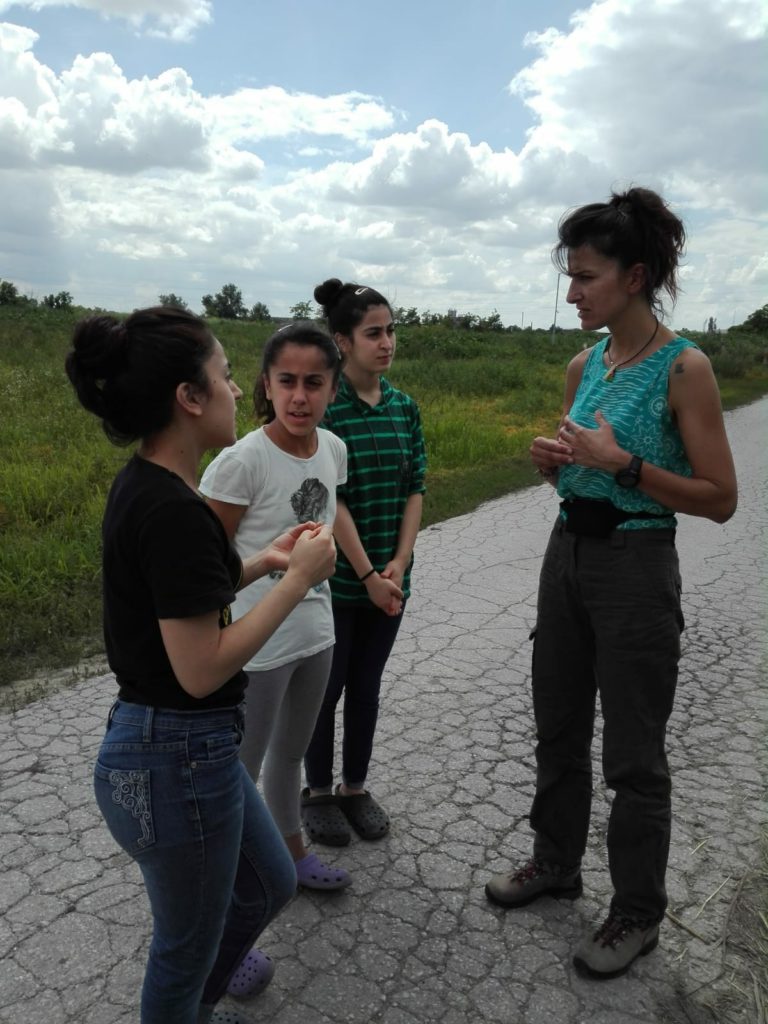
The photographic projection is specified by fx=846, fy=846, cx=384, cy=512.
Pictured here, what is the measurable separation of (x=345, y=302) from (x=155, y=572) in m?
1.53

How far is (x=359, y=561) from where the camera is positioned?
104 inches

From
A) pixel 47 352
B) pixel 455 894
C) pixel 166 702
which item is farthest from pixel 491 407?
pixel 166 702

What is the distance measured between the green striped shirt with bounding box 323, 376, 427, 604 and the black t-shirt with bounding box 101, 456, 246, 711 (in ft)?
3.68

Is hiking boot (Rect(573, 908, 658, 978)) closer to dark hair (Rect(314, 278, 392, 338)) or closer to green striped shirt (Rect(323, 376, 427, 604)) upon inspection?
green striped shirt (Rect(323, 376, 427, 604))

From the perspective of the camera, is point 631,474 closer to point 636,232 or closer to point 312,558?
point 636,232

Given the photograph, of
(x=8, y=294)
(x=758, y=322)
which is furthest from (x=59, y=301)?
(x=758, y=322)

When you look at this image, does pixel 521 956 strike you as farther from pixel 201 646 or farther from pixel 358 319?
pixel 358 319

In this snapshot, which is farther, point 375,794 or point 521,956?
point 375,794

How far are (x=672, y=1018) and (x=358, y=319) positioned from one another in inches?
83.4

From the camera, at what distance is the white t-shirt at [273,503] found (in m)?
2.18

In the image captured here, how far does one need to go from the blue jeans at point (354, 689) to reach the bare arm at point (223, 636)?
1.06 m

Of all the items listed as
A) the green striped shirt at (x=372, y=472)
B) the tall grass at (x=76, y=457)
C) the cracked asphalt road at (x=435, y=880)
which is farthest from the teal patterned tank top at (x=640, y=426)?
the tall grass at (x=76, y=457)

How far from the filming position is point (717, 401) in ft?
6.92

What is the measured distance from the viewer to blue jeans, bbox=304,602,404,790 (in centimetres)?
273
